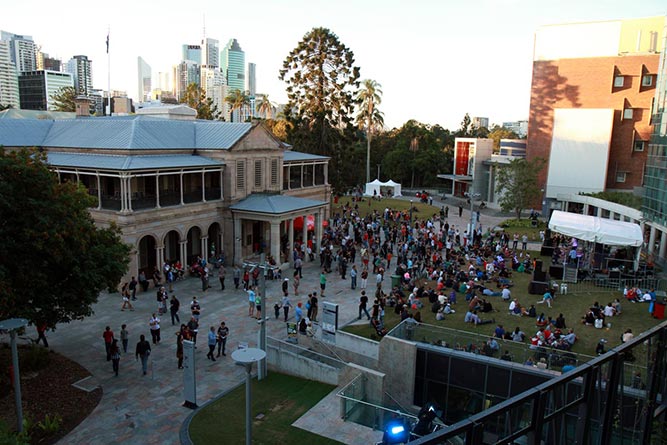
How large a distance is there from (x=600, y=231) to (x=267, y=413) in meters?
20.4

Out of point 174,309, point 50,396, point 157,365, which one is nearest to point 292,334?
point 157,365

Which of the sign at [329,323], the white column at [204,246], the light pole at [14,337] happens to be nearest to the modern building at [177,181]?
the white column at [204,246]

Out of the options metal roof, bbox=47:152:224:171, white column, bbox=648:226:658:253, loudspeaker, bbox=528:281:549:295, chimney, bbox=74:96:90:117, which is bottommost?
loudspeaker, bbox=528:281:549:295

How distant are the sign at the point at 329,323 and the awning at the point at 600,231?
1530 cm

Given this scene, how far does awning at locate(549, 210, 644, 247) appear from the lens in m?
26.7

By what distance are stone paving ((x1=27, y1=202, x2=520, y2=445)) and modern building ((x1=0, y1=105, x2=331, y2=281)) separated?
3.62 metres

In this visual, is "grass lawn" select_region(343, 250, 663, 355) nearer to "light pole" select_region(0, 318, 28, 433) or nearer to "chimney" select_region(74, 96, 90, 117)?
"light pole" select_region(0, 318, 28, 433)

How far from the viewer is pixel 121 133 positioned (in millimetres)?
29297

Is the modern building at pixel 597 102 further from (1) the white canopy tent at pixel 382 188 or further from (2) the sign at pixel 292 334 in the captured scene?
(2) the sign at pixel 292 334

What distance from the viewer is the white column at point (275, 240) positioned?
102 ft

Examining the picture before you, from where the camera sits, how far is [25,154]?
15805mm

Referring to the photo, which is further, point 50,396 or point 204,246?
point 204,246

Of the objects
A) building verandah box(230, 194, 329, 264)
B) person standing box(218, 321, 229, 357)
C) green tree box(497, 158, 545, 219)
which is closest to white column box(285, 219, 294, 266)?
building verandah box(230, 194, 329, 264)

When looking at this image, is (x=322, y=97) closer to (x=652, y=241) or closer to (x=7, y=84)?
(x=652, y=241)
